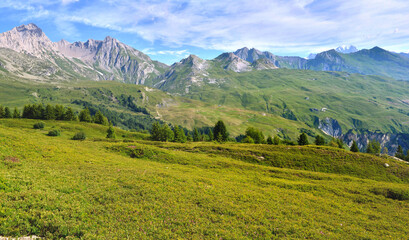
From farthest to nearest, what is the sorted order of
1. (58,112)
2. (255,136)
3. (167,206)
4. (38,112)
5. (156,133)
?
(255,136) < (58,112) < (156,133) < (38,112) < (167,206)

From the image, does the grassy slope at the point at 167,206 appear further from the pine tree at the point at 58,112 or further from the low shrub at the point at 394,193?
the pine tree at the point at 58,112

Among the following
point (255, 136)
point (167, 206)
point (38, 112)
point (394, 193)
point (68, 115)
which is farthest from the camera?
point (255, 136)

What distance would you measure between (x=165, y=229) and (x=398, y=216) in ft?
101

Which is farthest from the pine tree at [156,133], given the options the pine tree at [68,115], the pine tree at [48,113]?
the pine tree at [48,113]

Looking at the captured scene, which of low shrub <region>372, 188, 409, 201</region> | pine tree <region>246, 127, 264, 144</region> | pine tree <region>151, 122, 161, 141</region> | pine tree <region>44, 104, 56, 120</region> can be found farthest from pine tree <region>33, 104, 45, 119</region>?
low shrub <region>372, 188, 409, 201</region>

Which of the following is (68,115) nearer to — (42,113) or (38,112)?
(42,113)

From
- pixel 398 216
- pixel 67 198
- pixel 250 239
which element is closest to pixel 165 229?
pixel 250 239

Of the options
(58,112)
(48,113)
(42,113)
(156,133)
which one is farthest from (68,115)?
(156,133)

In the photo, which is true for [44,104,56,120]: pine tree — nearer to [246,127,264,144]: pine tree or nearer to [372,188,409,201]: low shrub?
[246,127,264,144]: pine tree

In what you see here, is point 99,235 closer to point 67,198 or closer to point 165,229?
point 165,229

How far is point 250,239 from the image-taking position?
14719 mm

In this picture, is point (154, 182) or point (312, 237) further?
point (154, 182)

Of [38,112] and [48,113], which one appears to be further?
[48,113]

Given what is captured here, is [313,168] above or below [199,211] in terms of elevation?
below
